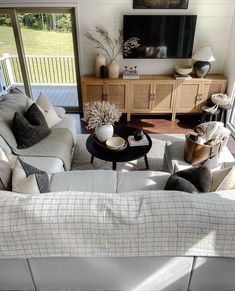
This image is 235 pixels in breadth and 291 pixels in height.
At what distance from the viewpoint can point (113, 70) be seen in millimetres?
4172

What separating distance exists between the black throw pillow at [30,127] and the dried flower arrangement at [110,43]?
74.7 inches

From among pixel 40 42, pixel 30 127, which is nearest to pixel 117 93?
pixel 40 42

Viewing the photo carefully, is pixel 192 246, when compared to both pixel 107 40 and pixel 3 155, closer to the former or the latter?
pixel 3 155

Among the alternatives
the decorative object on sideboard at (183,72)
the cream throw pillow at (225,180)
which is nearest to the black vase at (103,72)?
the decorative object on sideboard at (183,72)

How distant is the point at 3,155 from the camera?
6.99 feet

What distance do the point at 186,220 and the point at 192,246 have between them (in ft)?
0.64

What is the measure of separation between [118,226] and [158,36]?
3.52 metres

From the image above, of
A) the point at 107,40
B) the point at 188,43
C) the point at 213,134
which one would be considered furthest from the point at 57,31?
the point at 213,134

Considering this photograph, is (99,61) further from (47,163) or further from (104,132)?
(47,163)

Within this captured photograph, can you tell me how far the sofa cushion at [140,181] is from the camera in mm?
2219

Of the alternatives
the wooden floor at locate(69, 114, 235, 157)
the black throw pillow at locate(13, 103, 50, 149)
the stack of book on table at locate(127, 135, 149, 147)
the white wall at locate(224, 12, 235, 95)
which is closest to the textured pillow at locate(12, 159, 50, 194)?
the black throw pillow at locate(13, 103, 50, 149)

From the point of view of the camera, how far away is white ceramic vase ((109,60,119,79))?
4152 millimetres

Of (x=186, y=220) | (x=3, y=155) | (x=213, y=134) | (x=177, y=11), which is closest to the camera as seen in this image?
(x=186, y=220)

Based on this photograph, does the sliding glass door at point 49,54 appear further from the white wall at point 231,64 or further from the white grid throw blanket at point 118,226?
the white grid throw blanket at point 118,226
